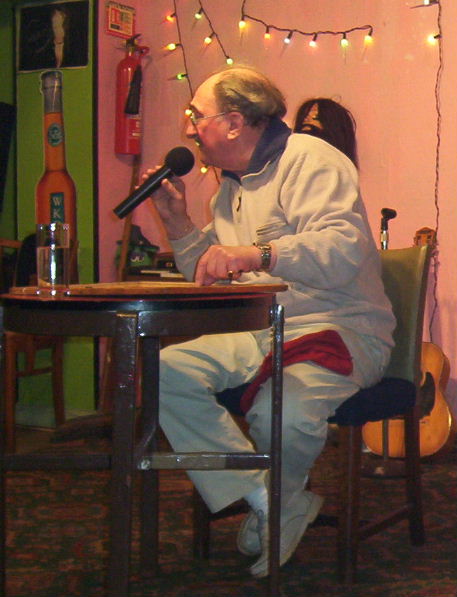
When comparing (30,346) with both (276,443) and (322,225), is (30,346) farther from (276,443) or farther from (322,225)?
(276,443)

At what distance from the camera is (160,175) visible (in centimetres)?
198

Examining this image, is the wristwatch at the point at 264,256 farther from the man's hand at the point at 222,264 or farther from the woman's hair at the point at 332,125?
the woman's hair at the point at 332,125

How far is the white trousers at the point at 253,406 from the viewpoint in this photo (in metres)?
1.84

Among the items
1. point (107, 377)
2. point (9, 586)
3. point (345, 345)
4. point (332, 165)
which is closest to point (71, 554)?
point (9, 586)

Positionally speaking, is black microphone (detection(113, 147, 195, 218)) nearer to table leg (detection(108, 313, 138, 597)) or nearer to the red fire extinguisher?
table leg (detection(108, 313, 138, 597))

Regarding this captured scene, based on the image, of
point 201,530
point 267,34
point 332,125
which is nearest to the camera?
point 201,530

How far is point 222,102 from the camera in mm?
2156

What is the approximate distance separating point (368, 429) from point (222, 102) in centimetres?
A: 169

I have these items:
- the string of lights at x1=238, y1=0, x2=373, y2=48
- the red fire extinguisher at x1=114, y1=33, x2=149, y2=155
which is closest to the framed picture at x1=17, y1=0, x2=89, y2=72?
the red fire extinguisher at x1=114, y1=33, x2=149, y2=155

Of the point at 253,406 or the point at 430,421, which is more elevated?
the point at 253,406

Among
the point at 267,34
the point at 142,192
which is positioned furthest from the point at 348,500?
the point at 267,34

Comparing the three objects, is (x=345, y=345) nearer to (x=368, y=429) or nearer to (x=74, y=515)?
(x=74, y=515)

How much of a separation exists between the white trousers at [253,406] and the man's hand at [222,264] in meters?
0.31

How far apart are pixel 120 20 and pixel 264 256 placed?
9.00 ft
